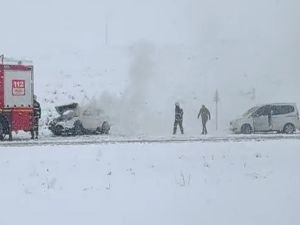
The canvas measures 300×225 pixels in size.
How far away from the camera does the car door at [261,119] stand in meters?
35.8

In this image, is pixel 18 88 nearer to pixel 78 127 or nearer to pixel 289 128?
pixel 78 127

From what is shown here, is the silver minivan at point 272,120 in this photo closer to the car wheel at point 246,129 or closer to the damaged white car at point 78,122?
the car wheel at point 246,129

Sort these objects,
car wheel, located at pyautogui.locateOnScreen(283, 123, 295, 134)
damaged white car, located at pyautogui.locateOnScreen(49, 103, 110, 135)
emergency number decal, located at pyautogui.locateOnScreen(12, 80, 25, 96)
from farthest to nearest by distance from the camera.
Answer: car wheel, located at pyautogui.locateOnScreen(283, 123, 295, 134) < damaged white car, located at pyautogui.locateOnScreen(49, 103, 110, 135) < emergency number decal, located at pyautogui.locateOnScreen(12, 80, 25, 96)

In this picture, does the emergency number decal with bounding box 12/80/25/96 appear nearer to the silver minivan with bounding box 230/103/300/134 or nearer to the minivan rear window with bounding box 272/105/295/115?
the silver minivan with bounding box 230/103/300/134

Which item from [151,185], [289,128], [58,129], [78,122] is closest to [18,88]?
[58,129]

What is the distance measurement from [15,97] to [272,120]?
13.9 m

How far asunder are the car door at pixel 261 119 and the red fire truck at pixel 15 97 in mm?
12424

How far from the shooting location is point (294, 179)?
1705cm

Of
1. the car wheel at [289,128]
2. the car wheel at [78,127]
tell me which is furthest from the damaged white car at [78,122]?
the car wheel at [289,128]

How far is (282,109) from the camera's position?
36062mm

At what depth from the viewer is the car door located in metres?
35.8

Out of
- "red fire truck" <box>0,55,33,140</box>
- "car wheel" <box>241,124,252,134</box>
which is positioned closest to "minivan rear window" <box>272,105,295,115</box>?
"car wheel" <box>241,124,252,134</box>

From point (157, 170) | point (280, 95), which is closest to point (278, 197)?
point (157, 170)

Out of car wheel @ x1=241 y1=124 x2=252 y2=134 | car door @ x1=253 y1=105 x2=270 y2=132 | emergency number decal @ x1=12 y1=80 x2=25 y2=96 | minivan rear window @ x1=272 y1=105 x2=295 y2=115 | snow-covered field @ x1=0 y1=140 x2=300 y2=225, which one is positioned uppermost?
emergency number decal @ x1=12 y1=80 x2=25 y2=96
